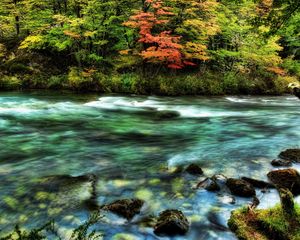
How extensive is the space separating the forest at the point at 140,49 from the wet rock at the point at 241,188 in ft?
46.2

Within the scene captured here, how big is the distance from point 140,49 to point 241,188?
1780 cm

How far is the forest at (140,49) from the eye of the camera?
68.3ft

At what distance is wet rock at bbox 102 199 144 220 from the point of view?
5.22 meters

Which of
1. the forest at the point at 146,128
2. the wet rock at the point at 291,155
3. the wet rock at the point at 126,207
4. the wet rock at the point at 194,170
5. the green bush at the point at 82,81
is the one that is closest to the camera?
the forest at the point at 146,128

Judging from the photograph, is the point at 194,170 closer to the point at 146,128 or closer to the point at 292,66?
the point at 146,128

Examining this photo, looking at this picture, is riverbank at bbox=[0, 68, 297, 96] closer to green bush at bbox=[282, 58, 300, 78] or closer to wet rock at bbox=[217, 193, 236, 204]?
green bush at bbox=[282, 58, 300, 78]

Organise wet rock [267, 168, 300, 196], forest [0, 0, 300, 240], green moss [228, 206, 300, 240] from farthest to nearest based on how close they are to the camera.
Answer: wet rock [267, 168, 300, 196], forest [0, 0, 300, 240], green moss [228, 206, 300, 240]

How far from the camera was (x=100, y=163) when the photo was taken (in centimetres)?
781

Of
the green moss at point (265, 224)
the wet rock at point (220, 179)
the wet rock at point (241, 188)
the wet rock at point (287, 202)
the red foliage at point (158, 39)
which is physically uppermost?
the red foliage at point (158, 39)

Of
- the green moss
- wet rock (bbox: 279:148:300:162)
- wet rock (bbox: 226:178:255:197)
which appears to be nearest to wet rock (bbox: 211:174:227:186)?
wet rock (bbox: 226:178:255:197)

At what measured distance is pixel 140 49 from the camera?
893 inches

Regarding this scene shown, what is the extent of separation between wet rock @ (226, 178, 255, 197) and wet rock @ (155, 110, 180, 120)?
8074mm

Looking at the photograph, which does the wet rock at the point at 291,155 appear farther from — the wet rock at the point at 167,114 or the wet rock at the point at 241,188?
the wet rock at the point at 167,114

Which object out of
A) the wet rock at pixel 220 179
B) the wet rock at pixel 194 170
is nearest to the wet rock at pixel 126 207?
the wet rock at pixel 220 179
